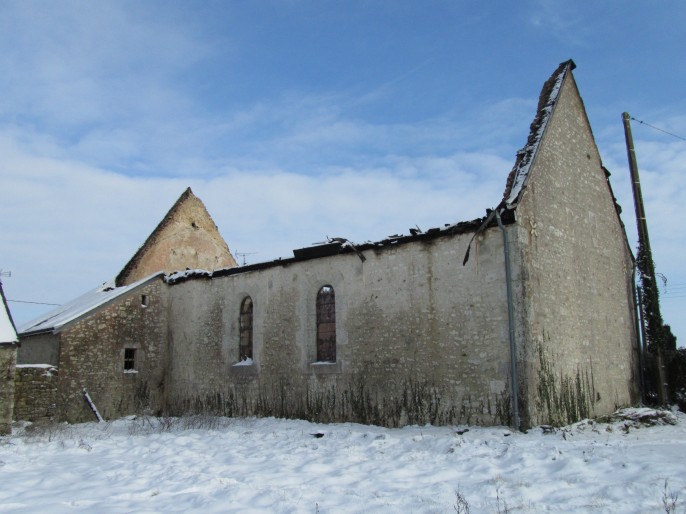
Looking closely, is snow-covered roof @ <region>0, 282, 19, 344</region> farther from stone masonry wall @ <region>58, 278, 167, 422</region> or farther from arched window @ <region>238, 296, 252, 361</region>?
arched window @ <region>238, 296, 252, 361</region>

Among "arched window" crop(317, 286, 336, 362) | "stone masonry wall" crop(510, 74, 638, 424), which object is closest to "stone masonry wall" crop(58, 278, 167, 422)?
"arched window" crop(317, 286, 336, 362)

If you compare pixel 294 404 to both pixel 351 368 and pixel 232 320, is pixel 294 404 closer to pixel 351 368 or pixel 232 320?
pixel 351 368

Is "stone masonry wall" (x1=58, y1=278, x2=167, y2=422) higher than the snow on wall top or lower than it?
lower

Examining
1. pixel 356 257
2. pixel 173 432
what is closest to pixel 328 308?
pixel 356 257

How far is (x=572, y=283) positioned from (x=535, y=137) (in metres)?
3.76

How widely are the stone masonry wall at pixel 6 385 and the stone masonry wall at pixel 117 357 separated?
3.26 metres

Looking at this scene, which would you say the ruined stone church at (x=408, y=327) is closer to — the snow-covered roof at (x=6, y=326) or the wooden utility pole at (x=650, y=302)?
the wooden utility pole at (x=650, y=302)

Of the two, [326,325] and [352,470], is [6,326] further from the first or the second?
[352,470]

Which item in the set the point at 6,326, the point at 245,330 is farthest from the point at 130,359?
the point at 6,326

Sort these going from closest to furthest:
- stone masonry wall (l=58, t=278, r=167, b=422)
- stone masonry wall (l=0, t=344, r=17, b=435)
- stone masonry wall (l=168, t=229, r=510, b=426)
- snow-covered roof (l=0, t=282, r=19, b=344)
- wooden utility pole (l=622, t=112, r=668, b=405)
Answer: stone masonry wall (l=168, t=229, r=510, b=426)
stone masonry wall (l=0, t=344, r=17, b=435)
snow-covered roof (l=0, t=282, r=19, b=344)
stone masonry wall (l=58, t=278, r=167, b=422)
wooden utility pole (l=622, t=112, r=668, b=405)

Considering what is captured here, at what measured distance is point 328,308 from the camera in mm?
15445

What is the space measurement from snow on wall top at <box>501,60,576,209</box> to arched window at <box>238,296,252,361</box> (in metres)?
8.68

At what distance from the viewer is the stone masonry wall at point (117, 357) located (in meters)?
16.9

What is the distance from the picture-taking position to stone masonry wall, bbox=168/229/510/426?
40.7 ft
